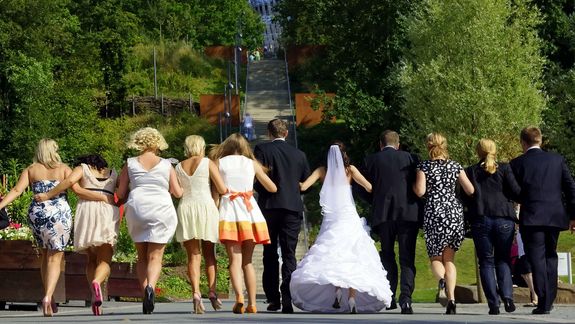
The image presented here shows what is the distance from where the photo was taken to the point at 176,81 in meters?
76.1

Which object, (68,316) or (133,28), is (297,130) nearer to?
(133,28)

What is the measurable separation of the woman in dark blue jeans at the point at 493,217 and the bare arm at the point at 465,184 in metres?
0.06

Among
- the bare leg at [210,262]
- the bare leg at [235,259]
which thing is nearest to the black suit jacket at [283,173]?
the bare leg at [235,259]

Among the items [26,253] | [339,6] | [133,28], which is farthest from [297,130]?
[26,253]

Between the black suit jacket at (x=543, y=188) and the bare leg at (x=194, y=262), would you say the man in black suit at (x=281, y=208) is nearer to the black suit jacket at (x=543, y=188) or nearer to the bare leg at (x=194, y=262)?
the bare leg at (x=194, y=262)

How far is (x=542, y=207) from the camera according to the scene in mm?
19438

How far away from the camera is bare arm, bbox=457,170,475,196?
19703mm

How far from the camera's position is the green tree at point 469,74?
49.6 meters

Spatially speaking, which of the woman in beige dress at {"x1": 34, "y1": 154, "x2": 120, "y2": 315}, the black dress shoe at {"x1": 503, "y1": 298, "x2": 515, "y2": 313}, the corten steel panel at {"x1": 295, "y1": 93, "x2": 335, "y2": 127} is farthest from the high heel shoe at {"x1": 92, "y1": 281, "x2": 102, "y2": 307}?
the corten steel panel at {"x1": 295, "y1": 93, "x2": 335, "y2": 127}

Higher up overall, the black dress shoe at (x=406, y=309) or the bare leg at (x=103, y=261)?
the bare leg at (x=103, y=261)

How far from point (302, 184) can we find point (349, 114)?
122ft

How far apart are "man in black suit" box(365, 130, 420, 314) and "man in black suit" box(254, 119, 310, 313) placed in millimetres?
944

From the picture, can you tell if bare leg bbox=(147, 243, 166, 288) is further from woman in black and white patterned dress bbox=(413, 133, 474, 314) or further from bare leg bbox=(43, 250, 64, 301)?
woman in black and white patterned dress bbox=(413, 133, 474, 314)

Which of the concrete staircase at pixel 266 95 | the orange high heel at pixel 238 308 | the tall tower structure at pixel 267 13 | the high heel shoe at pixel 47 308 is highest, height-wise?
the tall tower structure at pixel 267 13
